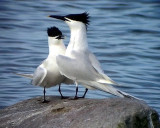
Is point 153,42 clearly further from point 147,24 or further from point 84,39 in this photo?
point 84,39

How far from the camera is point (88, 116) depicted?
22.7ft

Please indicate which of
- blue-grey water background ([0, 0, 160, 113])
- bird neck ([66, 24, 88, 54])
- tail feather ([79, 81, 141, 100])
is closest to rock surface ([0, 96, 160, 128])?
tail feather ([79, 81, 141, 100])

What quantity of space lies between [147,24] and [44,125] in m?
11.5

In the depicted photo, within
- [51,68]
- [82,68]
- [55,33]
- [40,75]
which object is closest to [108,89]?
[82,68]

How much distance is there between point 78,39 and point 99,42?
7.64m

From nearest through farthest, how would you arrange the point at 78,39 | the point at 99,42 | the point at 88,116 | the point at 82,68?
the point at 88,116 < the point at 82,68 < the point at 78,39 < the point at 99,42

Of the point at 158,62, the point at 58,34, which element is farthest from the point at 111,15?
the point at 58,34

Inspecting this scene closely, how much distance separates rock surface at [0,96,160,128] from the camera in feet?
22.4

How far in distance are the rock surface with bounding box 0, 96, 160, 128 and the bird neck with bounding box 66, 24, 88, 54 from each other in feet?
2.69

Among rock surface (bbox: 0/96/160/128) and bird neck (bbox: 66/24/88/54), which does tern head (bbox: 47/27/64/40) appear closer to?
bird neck (bbox: 66/24/88/54)

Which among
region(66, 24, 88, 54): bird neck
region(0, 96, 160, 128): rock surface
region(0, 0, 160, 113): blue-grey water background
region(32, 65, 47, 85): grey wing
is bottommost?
region(0, 0, 160, 113): blue-grey water background

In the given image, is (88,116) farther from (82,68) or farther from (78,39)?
(78,39)

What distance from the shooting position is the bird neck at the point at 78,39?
8.06 metres

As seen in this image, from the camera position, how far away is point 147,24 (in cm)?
1816
